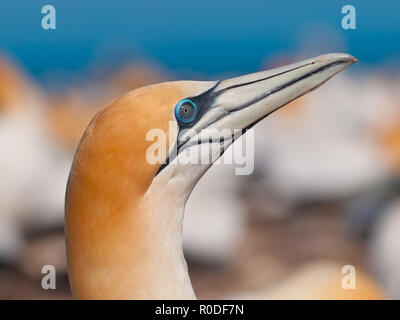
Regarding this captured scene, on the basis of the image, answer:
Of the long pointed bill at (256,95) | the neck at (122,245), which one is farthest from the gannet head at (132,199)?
the long pointed bill at (256,95)

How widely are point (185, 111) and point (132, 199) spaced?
16.1 inches

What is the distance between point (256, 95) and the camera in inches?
108

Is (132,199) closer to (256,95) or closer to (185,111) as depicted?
(185,111)

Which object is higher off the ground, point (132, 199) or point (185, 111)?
point (185, 111)

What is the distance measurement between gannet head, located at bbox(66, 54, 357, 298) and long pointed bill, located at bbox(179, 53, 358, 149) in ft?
0.55

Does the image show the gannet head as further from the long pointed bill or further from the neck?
the long pointed bill

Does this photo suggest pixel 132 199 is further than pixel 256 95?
No

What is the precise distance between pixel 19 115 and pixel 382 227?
5186 mm

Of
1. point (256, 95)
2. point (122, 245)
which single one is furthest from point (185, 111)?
point (122, 245)

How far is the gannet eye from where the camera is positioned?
259 cm

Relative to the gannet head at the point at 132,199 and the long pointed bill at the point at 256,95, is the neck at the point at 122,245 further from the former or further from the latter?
the long pointed bill at the point at 256,95

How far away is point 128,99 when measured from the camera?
246cm
